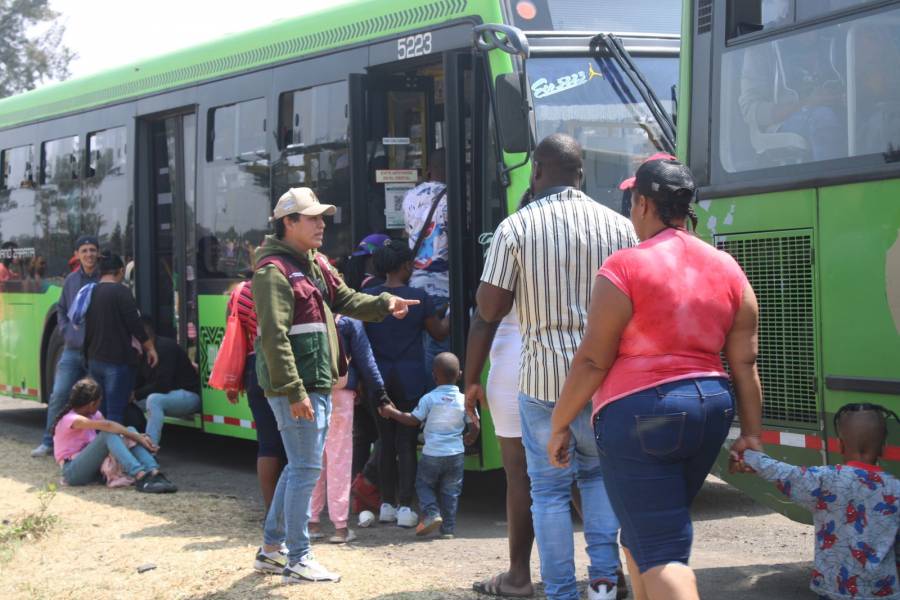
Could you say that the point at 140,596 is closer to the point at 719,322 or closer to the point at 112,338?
the point at 719,322

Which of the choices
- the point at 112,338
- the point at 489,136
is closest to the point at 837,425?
the point at 489,136

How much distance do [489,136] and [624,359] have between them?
3946mm

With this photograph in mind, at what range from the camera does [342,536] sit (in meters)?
7.60

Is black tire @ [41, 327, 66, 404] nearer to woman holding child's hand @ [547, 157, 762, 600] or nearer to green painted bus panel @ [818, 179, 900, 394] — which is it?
green painted bus panel @ [818, 179, 900, 394]

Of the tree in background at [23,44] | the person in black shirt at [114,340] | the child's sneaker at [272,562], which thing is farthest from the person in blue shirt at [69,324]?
the tree in background at [23,44]

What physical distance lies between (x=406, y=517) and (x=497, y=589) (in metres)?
2.08

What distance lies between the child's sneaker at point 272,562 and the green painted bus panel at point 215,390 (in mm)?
3473

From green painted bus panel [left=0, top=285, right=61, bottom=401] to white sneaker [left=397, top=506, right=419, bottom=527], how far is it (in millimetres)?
5935

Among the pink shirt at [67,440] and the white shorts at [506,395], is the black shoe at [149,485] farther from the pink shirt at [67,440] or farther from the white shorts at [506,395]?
the white shorts at [506,395]

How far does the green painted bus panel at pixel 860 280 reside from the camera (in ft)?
17.2

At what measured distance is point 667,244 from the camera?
4.21 metres

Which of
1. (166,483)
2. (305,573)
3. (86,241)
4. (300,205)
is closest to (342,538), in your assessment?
(305,573)

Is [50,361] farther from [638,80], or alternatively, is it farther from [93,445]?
[638,80]

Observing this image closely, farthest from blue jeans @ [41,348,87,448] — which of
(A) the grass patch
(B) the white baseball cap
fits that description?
(B) the white baseball cap
